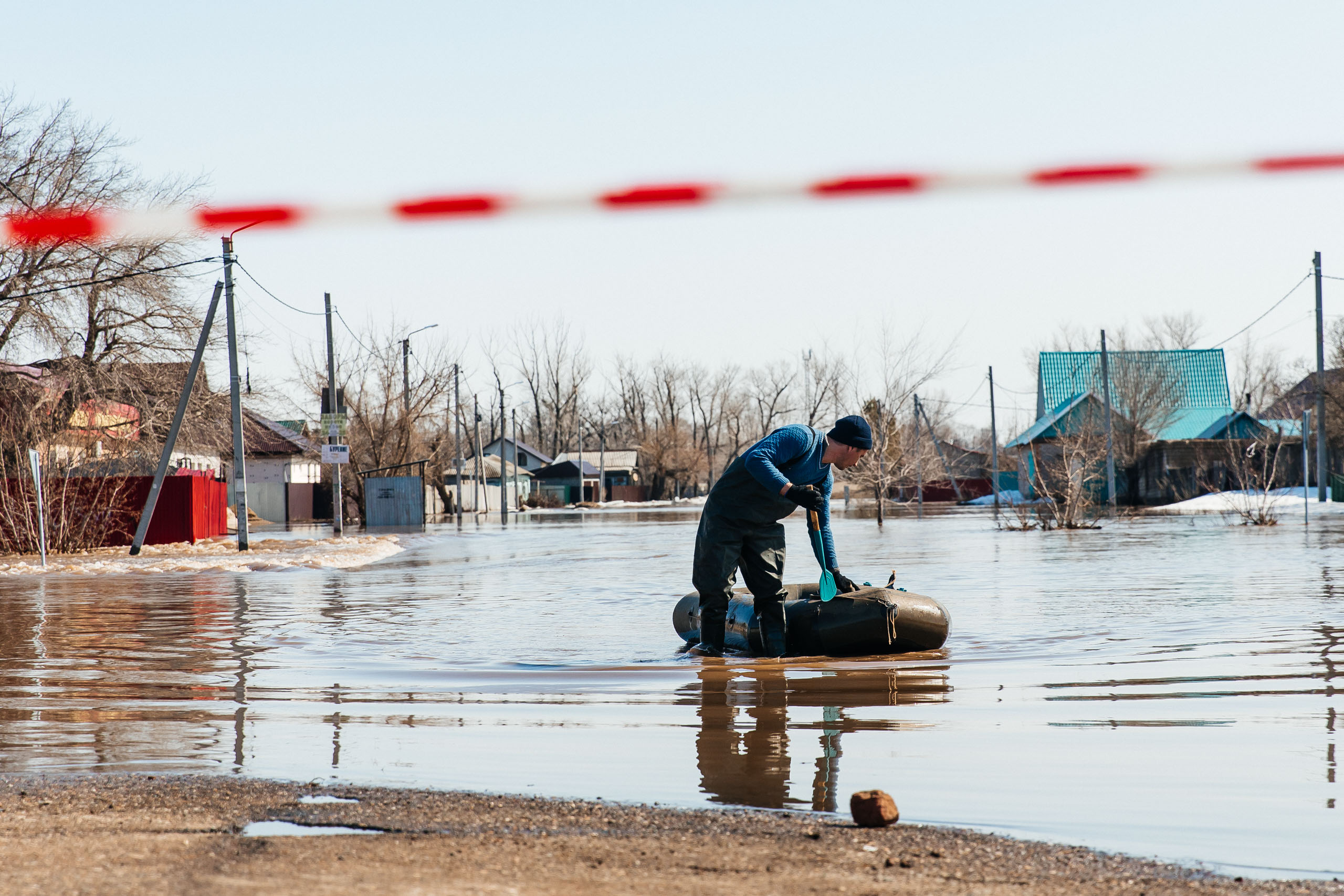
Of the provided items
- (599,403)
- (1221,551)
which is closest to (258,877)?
(1221,551)

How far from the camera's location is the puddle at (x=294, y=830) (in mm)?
3936

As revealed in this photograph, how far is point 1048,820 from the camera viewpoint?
416cm

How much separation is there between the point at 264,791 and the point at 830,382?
69.9 m

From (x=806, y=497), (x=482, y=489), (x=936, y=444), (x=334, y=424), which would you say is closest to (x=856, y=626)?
(x=806, y=497)

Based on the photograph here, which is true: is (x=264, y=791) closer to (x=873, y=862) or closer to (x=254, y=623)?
(x=873, y=862)

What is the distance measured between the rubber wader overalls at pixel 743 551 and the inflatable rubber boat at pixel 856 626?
17 cm

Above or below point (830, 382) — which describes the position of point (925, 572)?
below

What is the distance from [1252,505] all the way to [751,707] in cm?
3803

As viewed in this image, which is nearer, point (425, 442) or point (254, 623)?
point (254, 623)

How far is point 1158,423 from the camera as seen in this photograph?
60094 millimetres

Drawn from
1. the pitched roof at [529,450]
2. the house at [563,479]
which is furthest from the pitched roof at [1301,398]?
the pitched roof at [529,450]

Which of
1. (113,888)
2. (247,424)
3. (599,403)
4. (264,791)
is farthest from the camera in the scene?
(599,403)

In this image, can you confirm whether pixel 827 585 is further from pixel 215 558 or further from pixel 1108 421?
pixel 1108 421

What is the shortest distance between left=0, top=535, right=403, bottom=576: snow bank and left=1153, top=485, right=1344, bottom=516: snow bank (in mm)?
24903
